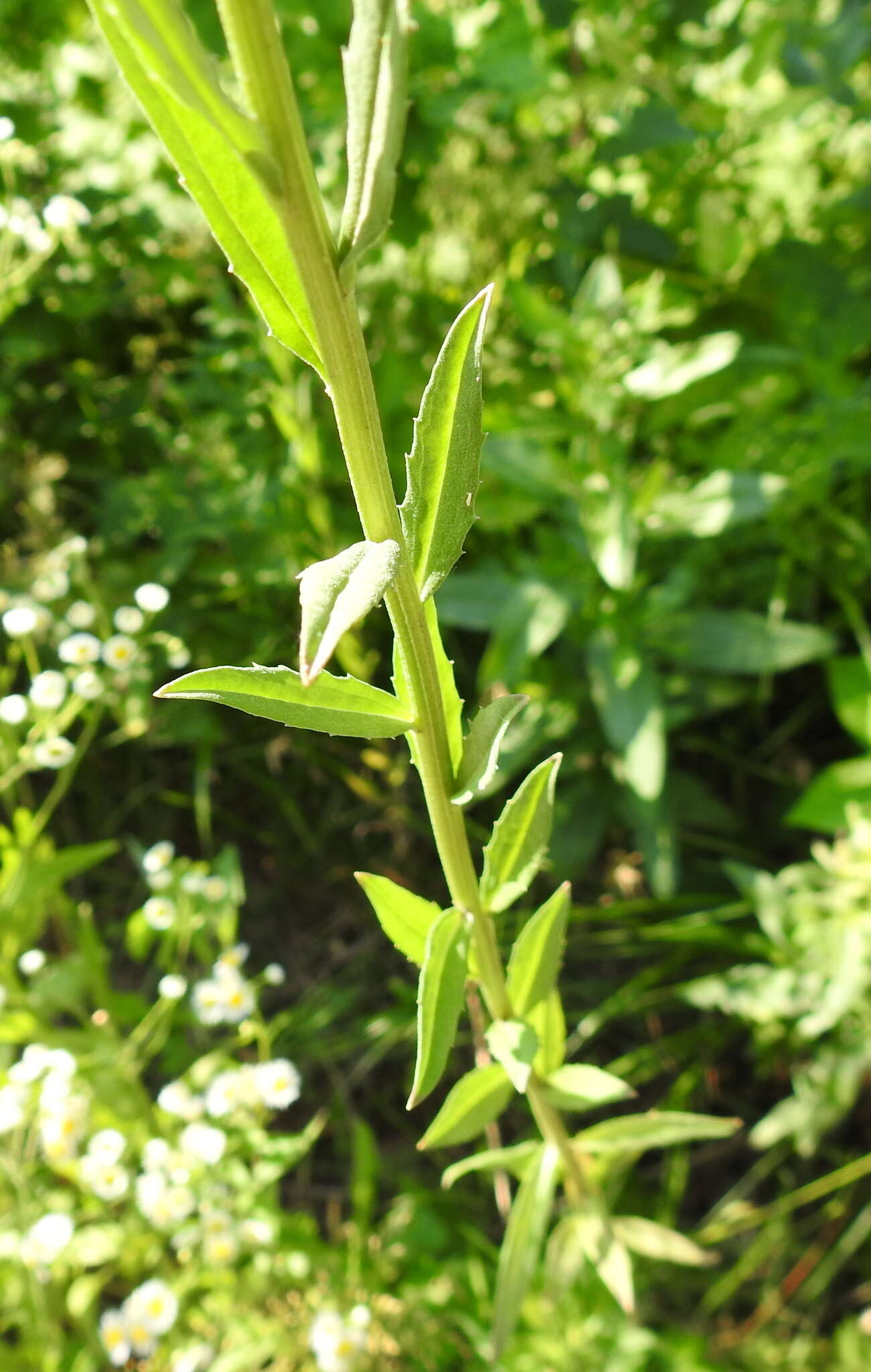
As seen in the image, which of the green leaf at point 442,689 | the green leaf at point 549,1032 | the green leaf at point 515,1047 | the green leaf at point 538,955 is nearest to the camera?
the green leaf at point 442,689

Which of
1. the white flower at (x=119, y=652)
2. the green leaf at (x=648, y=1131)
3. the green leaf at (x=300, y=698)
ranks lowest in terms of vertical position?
the green leaf at (x=648, y=1131)

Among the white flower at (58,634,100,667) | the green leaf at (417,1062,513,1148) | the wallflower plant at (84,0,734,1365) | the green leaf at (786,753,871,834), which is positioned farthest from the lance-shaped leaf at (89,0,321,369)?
the green leaf at (786,753,871,834)

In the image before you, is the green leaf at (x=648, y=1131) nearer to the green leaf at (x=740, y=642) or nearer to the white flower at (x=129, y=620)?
the green leaf at (x=740, y=642)

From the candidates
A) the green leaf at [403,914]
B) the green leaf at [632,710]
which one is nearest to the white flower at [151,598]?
the green leaf at [632,710]

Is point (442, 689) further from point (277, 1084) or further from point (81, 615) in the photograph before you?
point (81, 615)

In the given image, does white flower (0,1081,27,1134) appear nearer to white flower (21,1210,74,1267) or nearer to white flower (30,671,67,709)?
white flower (21,1210,74,1267)

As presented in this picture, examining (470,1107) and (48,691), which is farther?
(48,691)

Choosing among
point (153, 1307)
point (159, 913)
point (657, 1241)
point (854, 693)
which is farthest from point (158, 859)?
point (854, 693)
